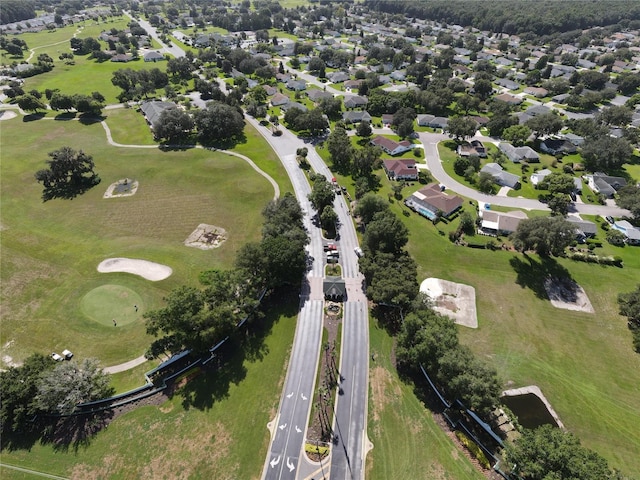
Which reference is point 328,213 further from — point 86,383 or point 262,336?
point 86,383

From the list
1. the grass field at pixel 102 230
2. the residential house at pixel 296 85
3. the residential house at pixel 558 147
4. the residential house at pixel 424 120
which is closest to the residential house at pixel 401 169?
the residential house at pixel 424 120

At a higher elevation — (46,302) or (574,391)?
(574,391)

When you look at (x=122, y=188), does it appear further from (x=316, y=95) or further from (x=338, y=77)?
(x=338, y=77)

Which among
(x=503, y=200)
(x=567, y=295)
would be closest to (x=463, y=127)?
(x=503, y=200)

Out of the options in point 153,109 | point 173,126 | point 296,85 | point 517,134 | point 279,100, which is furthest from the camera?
point 296,85

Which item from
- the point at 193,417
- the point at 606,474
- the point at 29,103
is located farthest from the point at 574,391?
the point at 29,103

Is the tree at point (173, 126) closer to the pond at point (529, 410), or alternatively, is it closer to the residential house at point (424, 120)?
the residential house at point (424, 120)

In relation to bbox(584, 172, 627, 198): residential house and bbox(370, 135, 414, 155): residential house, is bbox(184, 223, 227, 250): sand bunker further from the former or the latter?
bbox(584, 172, 627, 198): residential house
